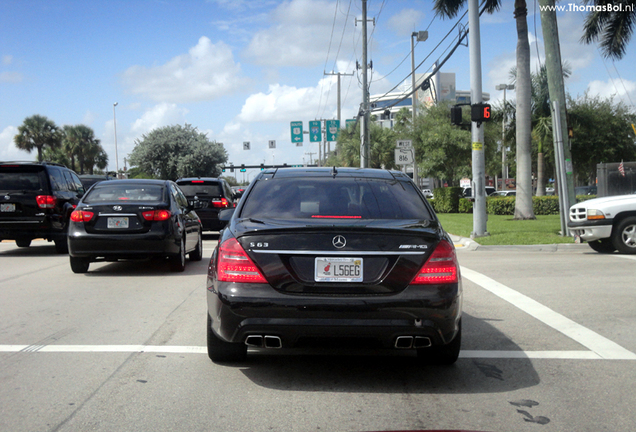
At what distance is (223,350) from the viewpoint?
5188 mm

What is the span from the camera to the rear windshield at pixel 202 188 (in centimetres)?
1903

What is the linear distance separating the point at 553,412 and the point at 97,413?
2951 millimetres

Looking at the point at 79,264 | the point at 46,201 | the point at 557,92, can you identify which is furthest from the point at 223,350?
the point at 557,92

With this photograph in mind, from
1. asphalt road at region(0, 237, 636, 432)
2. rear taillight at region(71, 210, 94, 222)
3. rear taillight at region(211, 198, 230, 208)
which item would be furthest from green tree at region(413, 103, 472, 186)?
asphalt road at region(0, 237, 636, 432)

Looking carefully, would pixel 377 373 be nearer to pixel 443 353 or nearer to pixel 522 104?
pixel 443 353

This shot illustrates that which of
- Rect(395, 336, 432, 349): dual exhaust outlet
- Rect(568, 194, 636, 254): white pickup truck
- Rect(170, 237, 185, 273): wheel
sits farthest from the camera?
Rect(568, 194, 636, 254): white pickup truck

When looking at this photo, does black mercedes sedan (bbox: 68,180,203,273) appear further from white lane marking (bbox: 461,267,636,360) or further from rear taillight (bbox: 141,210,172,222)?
white lane marking (bbox: 461,267,636,360)

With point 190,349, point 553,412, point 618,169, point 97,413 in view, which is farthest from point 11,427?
point 618,169

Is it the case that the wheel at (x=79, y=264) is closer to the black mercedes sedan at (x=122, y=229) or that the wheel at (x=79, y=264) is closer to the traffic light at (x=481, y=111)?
the black mercedes sedan at (x=122, y=229)

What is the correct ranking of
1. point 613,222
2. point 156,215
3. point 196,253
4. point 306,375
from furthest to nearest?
point 613,222 → point 196,253 → point 156,215 → point 306,375

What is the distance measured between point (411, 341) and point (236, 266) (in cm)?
135

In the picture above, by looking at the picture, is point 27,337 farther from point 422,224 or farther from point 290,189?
point 422,224

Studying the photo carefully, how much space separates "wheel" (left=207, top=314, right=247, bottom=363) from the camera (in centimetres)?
514

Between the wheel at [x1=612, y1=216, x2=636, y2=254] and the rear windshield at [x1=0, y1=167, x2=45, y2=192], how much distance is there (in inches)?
482
